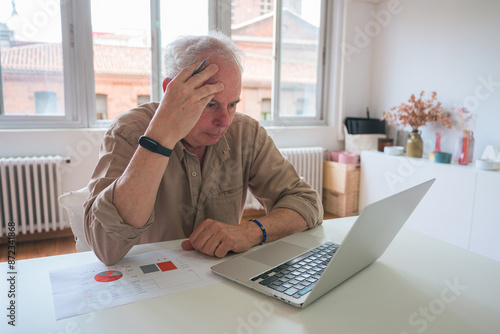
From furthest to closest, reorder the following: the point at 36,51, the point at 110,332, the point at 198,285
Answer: the point at 36,51, the point at 198,285, the point at 110,332

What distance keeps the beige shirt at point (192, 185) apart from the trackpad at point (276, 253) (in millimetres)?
194

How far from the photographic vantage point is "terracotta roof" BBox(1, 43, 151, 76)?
2.74m

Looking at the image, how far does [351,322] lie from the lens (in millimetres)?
592

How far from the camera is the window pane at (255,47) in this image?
11.1 feet

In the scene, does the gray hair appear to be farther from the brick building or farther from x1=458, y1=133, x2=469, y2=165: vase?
x1=458, y1=133, x2=469, y2=165: vase

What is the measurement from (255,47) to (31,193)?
7.79 feet

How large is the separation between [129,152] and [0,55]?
95.3 inches

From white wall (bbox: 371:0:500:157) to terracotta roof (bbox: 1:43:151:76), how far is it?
2.42m

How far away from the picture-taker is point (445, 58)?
10.0ft

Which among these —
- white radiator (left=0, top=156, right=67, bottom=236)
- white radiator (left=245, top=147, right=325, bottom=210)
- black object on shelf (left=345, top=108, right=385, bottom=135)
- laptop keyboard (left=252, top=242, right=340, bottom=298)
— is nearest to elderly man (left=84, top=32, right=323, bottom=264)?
laptop keyboard (left=252, top=242, right=340, bottom=298)

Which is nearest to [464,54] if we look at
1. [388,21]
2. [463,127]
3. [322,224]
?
[463,127]

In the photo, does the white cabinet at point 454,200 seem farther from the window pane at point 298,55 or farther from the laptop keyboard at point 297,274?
the laptop keyboard at point 297,274

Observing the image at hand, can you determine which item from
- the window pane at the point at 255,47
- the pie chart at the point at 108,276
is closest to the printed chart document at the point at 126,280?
the pie chart at the point at 108,276

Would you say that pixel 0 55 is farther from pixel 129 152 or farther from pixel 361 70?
pixel 361 70
